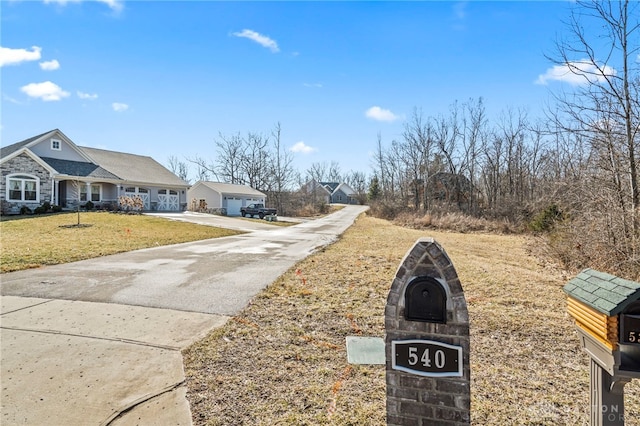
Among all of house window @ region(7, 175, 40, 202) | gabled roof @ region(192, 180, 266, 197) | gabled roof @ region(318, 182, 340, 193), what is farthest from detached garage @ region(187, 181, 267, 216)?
gabled roof @ region(318, 182, 340, 193)

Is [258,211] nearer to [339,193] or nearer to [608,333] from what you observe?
[608,333]

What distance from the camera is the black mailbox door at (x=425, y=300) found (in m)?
1.89

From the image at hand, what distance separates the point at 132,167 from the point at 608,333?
33.0 m

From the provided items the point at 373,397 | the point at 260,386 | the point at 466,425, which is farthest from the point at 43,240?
the point at 466,425

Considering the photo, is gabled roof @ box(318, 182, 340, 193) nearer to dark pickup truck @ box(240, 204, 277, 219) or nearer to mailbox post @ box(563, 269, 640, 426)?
dark pickup truck @ box(240, 204, 277, 219)

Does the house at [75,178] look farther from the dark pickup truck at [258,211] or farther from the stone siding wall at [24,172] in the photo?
the dark pickup truck at [258,211]

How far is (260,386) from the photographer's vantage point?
2.99m

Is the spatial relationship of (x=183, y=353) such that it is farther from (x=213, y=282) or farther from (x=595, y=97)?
(x=595, y=97)

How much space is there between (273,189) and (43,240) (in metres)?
33.8

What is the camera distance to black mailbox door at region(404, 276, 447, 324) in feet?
6.21

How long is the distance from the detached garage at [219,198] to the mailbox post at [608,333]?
33.9m

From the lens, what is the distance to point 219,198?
34625 mm

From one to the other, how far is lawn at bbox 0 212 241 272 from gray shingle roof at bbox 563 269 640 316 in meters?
10.1

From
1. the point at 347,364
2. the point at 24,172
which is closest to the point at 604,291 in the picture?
the point at 347,364
